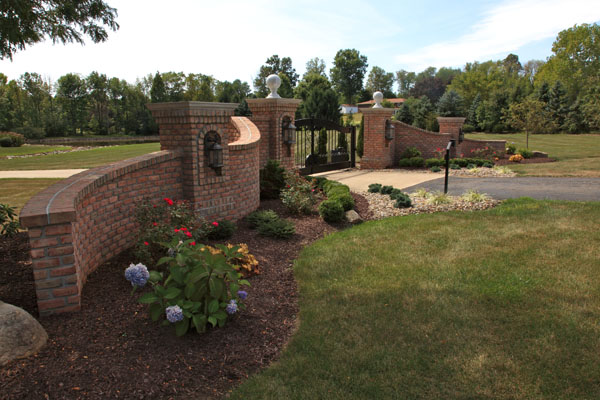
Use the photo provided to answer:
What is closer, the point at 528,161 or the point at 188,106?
the point at 188,106

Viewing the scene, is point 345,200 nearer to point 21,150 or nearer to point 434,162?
point 434,162

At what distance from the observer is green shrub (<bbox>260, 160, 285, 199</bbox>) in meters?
8.38

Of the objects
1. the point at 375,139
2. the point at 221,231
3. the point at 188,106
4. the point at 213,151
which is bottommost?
the point at 221,231

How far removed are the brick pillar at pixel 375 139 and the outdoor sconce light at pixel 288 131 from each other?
4.96 metres

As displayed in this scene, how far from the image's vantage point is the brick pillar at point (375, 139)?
561 inches

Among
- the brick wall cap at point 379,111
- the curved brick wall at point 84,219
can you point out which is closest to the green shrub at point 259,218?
the curved brick wall at point 84,219

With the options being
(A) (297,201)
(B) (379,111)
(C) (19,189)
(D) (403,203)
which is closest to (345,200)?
(A) (297,201)

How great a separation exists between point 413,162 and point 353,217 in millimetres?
7903

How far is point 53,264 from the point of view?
3.39 m

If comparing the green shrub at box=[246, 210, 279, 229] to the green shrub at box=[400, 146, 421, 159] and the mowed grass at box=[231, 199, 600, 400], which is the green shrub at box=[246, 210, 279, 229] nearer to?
the mowed grass at box=[231, 199, 600, 400]

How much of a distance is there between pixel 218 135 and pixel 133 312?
10.0 ft

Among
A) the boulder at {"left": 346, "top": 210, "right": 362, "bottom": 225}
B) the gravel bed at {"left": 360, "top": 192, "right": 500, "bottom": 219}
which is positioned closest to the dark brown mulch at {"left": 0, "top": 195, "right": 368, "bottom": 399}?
the boulder at {"left": 346, "top": 210, "right": 362, "bottom": 225}

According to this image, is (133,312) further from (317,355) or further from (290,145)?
(290,145)

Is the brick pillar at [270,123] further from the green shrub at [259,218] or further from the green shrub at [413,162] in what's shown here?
the green shrub at [413,162]
